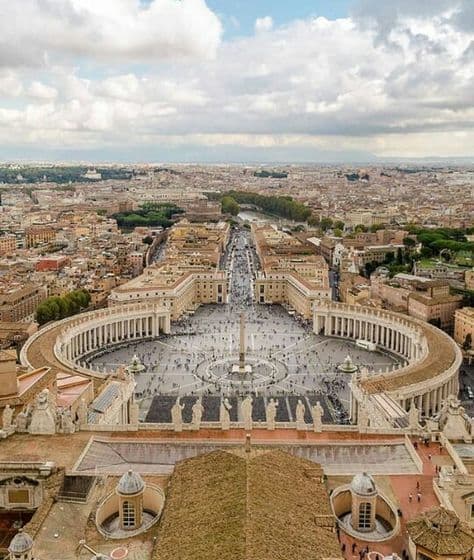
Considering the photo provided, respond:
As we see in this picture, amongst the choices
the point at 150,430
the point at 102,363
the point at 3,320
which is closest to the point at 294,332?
the point at 102,363

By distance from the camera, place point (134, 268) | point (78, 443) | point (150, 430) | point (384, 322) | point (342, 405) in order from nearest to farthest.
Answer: point (78, 443) < point (150, 430) < point (342, 405) < point (384, 322) < point (134, 268)

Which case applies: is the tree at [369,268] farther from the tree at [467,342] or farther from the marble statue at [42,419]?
the marble statue at [42,419]

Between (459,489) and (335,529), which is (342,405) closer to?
(459,489)

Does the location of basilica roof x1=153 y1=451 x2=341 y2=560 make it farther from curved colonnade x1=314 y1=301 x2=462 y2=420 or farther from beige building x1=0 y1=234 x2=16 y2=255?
beige building x1=0 y1=234 x2=16 y2=255

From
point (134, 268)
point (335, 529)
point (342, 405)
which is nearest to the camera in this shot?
point (335, 529)

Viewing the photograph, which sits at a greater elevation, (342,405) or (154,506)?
(154,506)

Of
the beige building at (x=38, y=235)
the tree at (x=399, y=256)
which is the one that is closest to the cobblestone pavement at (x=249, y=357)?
the tree at (x=399, y=256)
